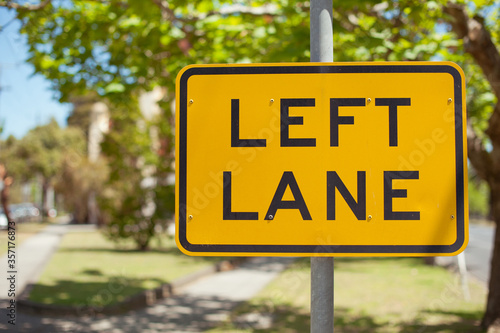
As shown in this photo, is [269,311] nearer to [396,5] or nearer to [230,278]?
[230,278]

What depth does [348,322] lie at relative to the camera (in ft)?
24.5

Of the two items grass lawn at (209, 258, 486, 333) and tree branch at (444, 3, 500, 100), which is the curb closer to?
grass lawn at (209, 258, 486, 333)

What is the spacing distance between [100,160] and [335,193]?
3476 centimetres

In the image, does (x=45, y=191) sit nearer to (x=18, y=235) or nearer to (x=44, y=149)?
(x=44, y=149)

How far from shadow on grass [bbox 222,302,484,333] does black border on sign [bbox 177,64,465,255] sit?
5552mm

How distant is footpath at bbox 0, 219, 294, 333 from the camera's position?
738 centimetres

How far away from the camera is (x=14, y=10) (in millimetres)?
6219

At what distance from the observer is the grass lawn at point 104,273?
Answer: 9125 millimetres

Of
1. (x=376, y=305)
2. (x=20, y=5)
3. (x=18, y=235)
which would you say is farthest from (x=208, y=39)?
(x=18, y=235)

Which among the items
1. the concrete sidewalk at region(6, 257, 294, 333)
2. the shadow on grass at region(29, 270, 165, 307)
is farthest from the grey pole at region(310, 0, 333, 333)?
the shadow on grass at region(29, 270, 165, 307)

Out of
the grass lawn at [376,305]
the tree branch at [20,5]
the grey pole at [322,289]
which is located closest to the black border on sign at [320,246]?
the grey pole at [322,289]

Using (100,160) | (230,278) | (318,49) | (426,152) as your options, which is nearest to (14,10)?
(318,49)

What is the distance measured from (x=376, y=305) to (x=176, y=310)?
3467 mm

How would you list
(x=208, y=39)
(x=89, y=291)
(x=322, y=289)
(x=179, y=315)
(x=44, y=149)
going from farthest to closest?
(x=44, y=149)
(x=89, y=291)
(x=179, y=315)
(x=208, y=39)
(x=322, y=289)
